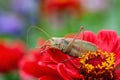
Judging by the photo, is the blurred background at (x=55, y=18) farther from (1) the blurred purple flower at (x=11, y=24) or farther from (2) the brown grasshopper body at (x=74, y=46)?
(2) the brown grasshopper body at (x=74, y=46)

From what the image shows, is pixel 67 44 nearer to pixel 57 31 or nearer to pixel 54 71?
pixel 54 71

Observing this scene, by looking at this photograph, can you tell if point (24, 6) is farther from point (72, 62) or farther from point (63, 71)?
point (63, 71)

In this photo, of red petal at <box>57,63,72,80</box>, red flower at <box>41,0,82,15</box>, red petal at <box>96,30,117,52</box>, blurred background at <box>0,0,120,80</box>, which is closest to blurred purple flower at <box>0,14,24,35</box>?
blurred background at <box>0,0,120,80</box>

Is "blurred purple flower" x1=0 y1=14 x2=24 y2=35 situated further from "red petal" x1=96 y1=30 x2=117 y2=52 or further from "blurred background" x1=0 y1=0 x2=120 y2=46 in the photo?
"red petal" x1=96 y1=30 x2=117 y2=52

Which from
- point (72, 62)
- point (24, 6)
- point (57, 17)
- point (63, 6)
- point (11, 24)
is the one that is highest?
point (72, 62)

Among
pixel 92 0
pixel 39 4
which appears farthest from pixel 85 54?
pixel 92 0

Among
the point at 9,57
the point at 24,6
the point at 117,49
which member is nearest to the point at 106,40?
the point at 117,49

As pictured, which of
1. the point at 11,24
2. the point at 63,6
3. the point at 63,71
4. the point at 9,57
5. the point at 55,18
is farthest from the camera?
the point at 11,24
